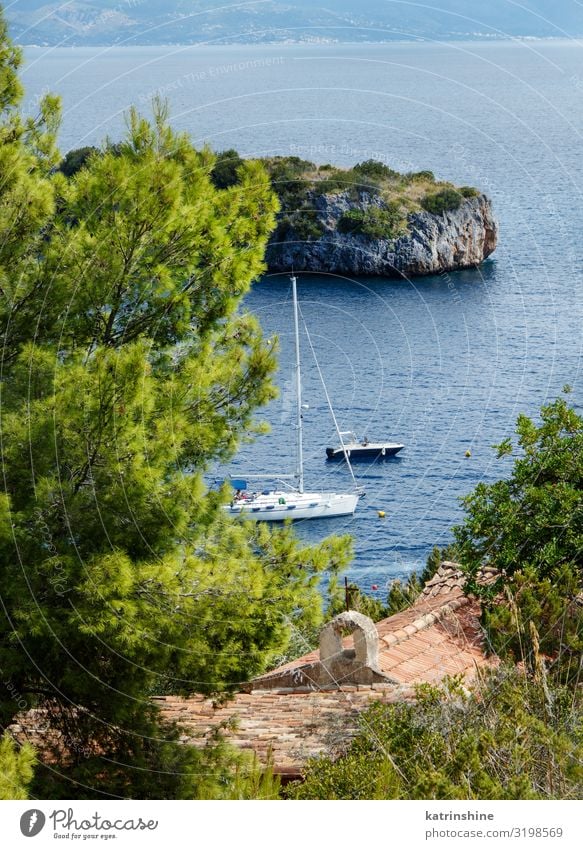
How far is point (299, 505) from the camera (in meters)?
41.4

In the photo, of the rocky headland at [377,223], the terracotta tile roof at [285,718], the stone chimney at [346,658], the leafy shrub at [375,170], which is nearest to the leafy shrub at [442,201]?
the rocky headland at [377,223]

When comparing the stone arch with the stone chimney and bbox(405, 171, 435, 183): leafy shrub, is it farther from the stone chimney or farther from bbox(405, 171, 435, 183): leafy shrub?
bbox(405, 171, 435, 183): leafy shrub

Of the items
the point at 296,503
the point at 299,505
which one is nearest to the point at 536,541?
the point at 296,503

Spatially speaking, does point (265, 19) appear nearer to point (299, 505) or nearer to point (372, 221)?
point (299, 505)

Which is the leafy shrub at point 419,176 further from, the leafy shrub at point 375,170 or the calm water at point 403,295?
the calm water at point 403,295

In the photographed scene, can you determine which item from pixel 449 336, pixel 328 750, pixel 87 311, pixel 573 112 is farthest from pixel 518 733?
pixel 573 112

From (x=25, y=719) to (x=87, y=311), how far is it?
4088 mm

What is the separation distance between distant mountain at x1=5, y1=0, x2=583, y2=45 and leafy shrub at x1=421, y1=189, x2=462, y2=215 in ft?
29.4

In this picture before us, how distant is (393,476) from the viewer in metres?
43.8

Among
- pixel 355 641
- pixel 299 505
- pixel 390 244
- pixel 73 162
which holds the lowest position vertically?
pixel 299 505

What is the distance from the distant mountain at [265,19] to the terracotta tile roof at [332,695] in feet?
57.5

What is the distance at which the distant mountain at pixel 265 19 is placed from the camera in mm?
37125

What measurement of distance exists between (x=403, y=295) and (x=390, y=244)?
12.6ft

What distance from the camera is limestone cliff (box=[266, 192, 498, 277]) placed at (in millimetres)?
58250
